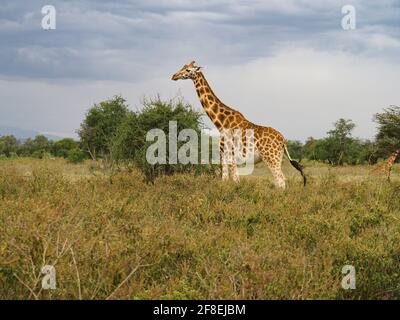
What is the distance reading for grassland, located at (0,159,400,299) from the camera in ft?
21.3

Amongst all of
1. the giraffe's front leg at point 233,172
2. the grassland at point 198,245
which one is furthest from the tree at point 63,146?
the grassland at point 198,245

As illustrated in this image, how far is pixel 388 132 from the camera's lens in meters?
29.2

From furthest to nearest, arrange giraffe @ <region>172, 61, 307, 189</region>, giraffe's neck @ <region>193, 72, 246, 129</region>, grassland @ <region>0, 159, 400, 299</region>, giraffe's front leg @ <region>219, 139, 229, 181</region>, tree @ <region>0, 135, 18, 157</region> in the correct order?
1. tree @ <region>0, 135, 18, 157</region>
2. giraffe's neck @ <region>193, 72, 246, 129</region>
3. giraffe @ <region>172, 61, 307, 189</region>
4. giraffe's front leg @ <region>219, 139, 229, 181</region>
5. grassland @ <region>0, 159, 400, 299</region>

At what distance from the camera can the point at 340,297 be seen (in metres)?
6.79

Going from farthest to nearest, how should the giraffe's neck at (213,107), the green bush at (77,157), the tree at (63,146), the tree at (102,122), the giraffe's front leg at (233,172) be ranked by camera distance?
the tree at (63,146)
the green bush at (77,157)
the tree at (102,122)
the giraffe's neck at (213,107)
the giraffe's front leg at (233,172)

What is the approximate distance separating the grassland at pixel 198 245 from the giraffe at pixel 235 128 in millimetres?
1773

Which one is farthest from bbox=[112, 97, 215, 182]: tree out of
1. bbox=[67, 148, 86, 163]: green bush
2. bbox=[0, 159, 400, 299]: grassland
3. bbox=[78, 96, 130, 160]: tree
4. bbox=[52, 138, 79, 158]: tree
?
bbox=[52, 138, 79, 158]: tree

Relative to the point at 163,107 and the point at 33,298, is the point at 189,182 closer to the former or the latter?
the point at 163,107

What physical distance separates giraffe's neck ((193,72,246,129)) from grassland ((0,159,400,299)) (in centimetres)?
282

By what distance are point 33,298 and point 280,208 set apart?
5676mm

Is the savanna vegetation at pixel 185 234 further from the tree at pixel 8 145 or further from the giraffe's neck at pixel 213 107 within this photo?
the tree at pixel 8 145

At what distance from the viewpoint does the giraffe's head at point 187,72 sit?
14752mm

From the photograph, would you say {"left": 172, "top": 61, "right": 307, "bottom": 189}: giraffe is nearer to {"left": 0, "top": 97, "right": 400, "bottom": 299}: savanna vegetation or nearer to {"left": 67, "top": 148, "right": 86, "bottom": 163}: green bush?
{"left": 0, "top": 97, "right": 400, "bottom": 299}: savanna vegetation

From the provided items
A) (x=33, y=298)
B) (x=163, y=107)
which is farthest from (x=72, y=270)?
(x=163, y=107)
